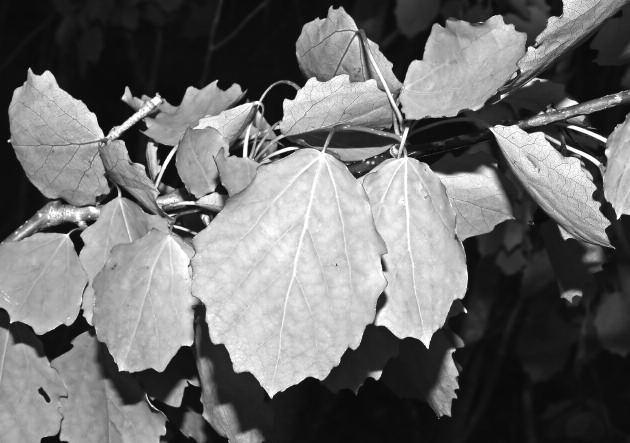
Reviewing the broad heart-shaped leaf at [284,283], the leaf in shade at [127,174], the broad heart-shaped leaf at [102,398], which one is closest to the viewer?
the broad heart-shaped leaf at [284,283]

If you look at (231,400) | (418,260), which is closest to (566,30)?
(418,260)

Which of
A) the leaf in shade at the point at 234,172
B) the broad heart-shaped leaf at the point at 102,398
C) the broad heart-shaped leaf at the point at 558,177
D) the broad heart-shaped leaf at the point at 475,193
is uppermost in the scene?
the leaf in shade at the point at 234,172

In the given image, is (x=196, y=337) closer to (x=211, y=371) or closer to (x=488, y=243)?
(x=211, y=371)

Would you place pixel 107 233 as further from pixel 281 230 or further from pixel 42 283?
pixel 281 230

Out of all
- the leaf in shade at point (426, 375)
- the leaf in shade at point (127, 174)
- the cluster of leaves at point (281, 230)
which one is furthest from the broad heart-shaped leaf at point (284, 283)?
the leaf in shade at point (426, 375)

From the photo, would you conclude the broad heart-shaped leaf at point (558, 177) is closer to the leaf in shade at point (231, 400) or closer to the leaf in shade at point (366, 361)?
the leaf in shade at point (366, 361)

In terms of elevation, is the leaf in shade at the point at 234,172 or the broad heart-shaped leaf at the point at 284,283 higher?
the leaf in shade at the point at 234,172

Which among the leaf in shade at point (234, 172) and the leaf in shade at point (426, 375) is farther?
the leaf in shade at point (426, 375)
